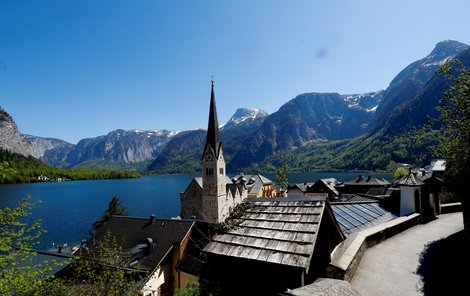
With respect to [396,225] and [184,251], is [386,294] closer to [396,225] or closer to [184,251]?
[396,225]

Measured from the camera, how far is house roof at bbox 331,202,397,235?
1509 centimetres

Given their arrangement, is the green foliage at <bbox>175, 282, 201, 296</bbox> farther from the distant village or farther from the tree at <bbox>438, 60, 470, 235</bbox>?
the tree at <bbox>438, 60, 470, 235</bbox>

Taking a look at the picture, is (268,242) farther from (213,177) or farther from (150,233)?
(213,177)

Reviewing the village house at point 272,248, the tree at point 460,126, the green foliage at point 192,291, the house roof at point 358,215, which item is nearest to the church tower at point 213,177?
the house roof at point 358,215

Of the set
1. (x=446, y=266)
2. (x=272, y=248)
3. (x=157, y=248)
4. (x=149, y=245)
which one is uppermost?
(x=272, y=248)

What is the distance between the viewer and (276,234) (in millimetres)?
7730

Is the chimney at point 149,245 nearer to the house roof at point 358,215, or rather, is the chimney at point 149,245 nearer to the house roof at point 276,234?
the house roof at point 358,215

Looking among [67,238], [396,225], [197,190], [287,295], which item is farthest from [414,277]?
[67,238]

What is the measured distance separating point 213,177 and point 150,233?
11.5 metres

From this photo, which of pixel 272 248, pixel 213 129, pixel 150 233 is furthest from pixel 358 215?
pixel 213 129

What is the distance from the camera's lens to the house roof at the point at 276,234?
6.90 metres

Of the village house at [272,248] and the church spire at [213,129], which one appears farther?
the church spire at [213,129]

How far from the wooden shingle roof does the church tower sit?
1001 inches

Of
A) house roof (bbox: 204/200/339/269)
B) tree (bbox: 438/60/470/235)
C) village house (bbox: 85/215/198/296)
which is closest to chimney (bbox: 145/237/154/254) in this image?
village house (bbox: 85/215/198/296)
